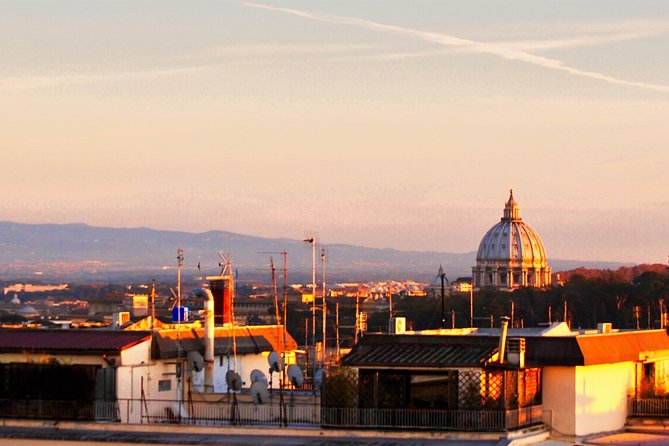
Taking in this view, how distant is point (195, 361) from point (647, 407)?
28.4 feet

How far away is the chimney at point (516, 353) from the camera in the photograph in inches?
1224

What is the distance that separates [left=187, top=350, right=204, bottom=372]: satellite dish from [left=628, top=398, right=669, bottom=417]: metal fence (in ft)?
27.1

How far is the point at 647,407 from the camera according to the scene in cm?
3394

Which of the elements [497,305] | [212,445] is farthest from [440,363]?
[497,305]

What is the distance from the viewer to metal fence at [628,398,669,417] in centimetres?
3375

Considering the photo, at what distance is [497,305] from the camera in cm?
Result: 16300

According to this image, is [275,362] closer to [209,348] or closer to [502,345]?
[209,348]

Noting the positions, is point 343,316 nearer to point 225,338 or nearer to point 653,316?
point 653,316

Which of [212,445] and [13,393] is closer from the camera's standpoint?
[212,445]

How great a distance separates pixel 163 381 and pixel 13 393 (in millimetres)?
3100

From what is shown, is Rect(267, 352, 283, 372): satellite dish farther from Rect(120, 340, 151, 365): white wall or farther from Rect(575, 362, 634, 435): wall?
Rect(575, 362, 634, 435): wall

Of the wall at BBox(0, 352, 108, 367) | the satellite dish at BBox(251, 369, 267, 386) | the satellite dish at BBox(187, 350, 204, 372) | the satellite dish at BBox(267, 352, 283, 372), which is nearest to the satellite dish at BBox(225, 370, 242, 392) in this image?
the satellite dish at BBox(251, 369, 267, 386)

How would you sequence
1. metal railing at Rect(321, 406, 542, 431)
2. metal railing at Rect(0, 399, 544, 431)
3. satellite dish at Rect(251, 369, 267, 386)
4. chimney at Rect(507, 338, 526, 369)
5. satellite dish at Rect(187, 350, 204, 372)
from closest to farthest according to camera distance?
metal railing at Rect(321, 406, 542, 431) → metal railing at Rect(0, 399, 544, 431) → chimney at Rect(507, 338, 526, 369) → satellite dish at Rect(251, 369, 267, 386) → satellite dish at Rect(187, 350, 204, 372)

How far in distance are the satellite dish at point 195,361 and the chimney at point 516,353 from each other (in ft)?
25.0
